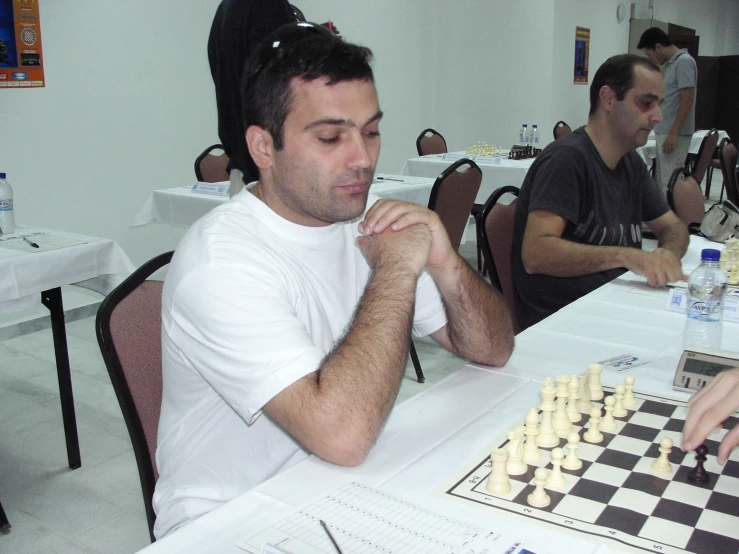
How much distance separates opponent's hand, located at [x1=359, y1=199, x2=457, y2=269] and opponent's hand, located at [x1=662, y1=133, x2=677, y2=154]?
20.4 feet

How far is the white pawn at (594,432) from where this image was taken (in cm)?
113

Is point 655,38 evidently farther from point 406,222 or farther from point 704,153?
point 406,222

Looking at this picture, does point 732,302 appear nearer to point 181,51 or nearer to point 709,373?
point 709,373

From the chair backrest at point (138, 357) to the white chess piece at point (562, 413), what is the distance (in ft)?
2.49

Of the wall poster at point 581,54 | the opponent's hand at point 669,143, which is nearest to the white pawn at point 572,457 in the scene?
the opponent's hand at point 669,143

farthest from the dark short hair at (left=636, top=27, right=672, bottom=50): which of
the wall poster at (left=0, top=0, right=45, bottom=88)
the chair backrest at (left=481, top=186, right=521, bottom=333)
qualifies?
the wall poster at (left=0, top=0, right=45, bottom=88)

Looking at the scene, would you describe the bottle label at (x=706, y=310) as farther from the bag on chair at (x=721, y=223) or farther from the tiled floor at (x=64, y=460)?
the tiled floor at (x=64, y=460)

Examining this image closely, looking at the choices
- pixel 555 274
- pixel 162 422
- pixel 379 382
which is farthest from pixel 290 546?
pixel 555 274

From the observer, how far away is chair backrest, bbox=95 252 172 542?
1.34m

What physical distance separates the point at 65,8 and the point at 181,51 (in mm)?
845

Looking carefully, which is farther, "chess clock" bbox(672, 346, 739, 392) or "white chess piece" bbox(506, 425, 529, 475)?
"chess clock" bbox(672, 346, 739, 392)

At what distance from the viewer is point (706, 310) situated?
1607mm

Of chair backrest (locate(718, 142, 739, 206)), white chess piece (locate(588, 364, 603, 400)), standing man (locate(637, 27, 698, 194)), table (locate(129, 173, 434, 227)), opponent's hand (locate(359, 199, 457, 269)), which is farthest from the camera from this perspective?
standing man (locate(637, 27, 698, 194))

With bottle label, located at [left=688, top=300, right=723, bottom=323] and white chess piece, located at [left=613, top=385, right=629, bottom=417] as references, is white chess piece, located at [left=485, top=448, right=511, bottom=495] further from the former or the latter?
bottle label, located at [left=688, top=300, right=723, bottom=323]
